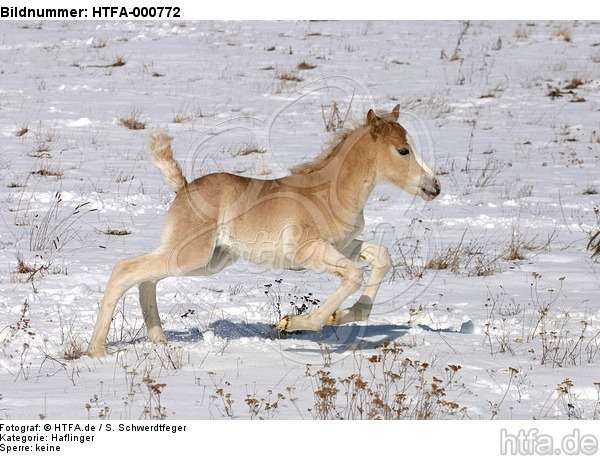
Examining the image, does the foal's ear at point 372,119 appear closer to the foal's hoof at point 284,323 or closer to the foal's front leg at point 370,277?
the foal's front leg at point 370,277

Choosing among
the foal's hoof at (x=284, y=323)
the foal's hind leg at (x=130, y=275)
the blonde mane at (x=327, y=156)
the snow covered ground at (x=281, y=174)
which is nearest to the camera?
the snow covered ground at (x=281, y=174)

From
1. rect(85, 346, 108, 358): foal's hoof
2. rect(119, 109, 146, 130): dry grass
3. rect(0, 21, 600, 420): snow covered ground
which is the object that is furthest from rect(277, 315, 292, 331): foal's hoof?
rect(119, 109, 146, 130): dry grass

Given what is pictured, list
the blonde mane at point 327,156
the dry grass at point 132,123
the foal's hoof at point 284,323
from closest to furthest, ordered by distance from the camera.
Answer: the foal's hoof at point 284,323 → the blonde mane at point 327,156 → the dry grass at point 132,123

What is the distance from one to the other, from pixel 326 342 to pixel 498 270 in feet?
9.69

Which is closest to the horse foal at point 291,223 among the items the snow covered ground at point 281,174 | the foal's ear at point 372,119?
the foal's ear at point 372,119

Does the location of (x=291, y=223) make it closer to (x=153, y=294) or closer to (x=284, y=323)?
(x=284, y=323)

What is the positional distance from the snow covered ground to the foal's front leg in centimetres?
23

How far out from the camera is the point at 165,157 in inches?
277

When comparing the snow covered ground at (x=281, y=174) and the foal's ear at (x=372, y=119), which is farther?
Result: the foal's ear at (x=372, y=119)

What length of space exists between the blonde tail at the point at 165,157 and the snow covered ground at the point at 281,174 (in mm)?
1216

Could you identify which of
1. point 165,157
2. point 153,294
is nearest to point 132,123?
point 165,157

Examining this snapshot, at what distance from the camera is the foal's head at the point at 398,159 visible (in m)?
7.02

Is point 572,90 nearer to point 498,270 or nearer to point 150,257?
point 498,270

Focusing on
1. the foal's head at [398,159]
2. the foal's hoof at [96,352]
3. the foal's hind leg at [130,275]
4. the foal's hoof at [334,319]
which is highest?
the foal's head at [398,159]
